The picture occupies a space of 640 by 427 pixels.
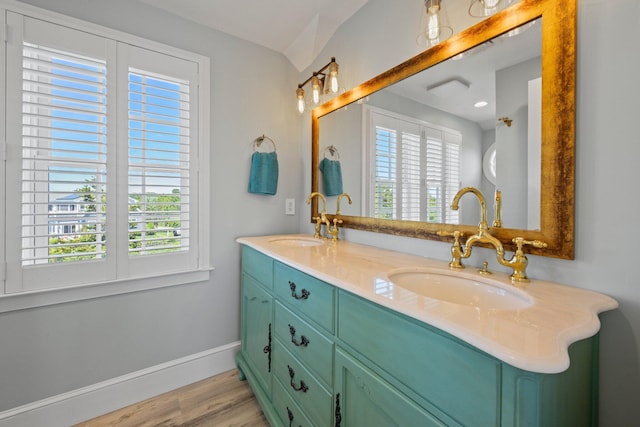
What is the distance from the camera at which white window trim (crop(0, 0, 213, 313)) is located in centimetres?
129

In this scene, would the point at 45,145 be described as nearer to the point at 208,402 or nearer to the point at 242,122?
the point at 242,122

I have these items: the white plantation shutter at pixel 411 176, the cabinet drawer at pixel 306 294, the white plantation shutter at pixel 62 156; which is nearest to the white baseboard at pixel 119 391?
the white plantation shutter at pixel 62 156

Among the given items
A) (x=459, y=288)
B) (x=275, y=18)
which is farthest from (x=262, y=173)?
(x=459, y=288)

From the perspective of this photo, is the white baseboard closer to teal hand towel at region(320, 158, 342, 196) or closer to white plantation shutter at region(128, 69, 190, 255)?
white plantation shutter at region(128, 69, 190, 255)

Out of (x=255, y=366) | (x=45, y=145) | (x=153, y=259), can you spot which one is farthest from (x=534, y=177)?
(x=45, y=145)

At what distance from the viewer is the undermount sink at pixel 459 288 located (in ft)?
2.76

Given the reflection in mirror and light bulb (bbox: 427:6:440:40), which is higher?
light bulb (bbox: 427:6:440:40)

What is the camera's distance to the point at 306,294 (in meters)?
1.09

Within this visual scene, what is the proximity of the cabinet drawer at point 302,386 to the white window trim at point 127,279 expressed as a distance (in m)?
0.84

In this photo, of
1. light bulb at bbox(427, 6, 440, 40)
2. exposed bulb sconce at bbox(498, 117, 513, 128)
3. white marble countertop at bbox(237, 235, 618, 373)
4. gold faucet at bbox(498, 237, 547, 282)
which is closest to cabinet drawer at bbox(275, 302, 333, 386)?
white marble countertop at bbox(237, 235, 618, 373)

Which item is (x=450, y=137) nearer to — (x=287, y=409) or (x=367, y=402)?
(x=367, y=402)

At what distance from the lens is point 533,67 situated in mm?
905

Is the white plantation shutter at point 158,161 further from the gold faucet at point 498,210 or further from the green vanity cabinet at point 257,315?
the gold faucet at point 498,210

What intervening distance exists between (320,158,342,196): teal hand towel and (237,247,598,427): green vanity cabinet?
0.73 meters
